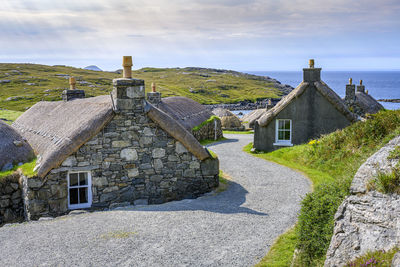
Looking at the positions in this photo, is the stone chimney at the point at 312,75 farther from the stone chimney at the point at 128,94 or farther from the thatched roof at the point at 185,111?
the stone chimney at the point at 128,94

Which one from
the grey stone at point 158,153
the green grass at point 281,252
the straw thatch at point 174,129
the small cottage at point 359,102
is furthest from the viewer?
the small cottage at point 359,102

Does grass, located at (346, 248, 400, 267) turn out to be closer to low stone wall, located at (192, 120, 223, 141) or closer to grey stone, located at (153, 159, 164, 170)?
grey stone, located at (153, 159, 164, 170)

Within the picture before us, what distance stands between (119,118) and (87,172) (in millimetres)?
2368

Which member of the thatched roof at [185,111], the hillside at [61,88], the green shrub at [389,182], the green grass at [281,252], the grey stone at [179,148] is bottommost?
the green grass at [281,252]

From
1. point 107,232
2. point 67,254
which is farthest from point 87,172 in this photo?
point 67,254

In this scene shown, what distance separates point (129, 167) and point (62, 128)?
3593 mm

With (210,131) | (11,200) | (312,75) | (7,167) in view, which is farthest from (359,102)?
(11,200)

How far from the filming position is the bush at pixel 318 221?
26.5 ft

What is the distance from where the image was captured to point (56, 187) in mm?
14125

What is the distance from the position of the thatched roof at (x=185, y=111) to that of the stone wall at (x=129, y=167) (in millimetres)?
14414

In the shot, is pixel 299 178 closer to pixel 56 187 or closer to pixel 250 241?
pixel 250 241

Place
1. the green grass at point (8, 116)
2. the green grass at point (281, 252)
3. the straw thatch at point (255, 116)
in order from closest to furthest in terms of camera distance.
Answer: the green grass at point (281, 252) → the green grass at point (8, 116) → the straw thatch at point (255, 116)

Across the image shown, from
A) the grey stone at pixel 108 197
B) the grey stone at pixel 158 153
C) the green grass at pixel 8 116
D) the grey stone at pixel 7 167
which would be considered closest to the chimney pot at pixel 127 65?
the grey stone at pixel 158 153

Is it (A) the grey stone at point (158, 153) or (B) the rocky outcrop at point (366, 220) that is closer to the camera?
(B) the rocky outcrop at point (366, 220)
